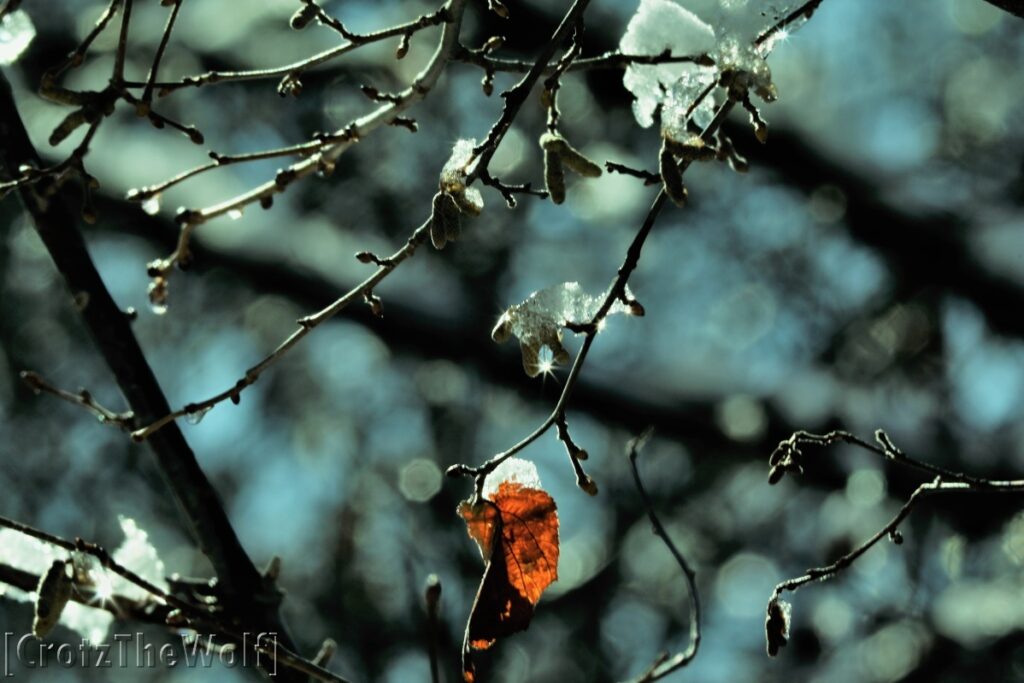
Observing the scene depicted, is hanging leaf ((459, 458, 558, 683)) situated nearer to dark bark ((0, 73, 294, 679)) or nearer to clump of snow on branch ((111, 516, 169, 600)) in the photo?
dark bark ((0, 73, 294, 679))

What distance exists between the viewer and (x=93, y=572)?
172 cm

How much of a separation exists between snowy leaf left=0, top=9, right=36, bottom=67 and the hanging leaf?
97cm

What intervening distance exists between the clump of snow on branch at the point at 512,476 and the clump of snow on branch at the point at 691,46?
1.68 feet

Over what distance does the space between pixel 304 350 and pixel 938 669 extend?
325cm

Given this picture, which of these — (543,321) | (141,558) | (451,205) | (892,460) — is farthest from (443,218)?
(141,558)

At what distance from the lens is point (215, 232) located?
5.17m

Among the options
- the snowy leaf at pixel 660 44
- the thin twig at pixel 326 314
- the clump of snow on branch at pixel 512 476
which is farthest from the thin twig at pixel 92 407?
the snowy leaf at pixel 660 44

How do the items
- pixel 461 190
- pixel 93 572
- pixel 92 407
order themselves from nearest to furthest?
pixel 461 190 → pixel 93 572 → pixel 92 407

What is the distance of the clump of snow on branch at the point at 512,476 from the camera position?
158 centimetres

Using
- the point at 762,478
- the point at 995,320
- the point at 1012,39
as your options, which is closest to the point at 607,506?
the point at 762,478

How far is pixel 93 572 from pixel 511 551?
2.13 ft

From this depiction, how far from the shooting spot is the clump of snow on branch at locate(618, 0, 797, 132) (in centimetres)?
146

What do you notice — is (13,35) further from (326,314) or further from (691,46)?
(691,46)

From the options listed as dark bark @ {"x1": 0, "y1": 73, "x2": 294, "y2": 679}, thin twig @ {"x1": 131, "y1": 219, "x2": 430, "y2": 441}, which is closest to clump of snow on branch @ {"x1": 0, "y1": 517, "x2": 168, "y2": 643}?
dark bark @ {"x1": 0, "y1": 73, "x2": 294, "y2": 679}
